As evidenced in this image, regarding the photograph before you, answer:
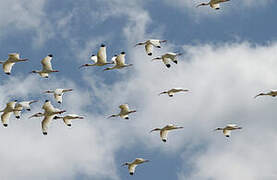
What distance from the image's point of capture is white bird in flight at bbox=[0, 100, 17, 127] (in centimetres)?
6819

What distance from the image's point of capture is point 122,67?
64.8 meters

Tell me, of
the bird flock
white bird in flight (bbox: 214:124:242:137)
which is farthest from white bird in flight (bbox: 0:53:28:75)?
white bird in flight (bbox: 214:124:242:137)

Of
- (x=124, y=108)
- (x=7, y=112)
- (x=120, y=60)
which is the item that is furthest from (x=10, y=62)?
(x=124, y=108)

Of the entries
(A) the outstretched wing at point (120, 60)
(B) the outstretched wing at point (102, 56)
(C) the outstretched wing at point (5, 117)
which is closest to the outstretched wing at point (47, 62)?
(B) the outstretched wing at point (102, 56)

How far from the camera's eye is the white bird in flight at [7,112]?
68.2m

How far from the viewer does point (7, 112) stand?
68812 millimetres

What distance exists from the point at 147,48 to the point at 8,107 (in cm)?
1161

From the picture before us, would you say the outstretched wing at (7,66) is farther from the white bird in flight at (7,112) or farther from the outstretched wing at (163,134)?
the outstretched wing at (163,134)

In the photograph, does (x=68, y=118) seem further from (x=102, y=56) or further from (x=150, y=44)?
(x=150, y=44)

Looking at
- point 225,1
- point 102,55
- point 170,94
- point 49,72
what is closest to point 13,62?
point 49,72

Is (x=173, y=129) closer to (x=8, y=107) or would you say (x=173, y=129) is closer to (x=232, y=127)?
→ (x=232, y=127)

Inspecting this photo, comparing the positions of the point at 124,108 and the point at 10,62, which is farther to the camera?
the point at 10,62

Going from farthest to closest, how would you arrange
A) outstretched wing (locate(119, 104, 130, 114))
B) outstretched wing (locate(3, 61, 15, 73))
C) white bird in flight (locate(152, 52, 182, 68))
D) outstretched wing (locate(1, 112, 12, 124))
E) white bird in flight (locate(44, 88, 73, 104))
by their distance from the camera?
outstretched wing (locate(1, 112, 12, 124)), white bird in flight (locate(44, 88, 73, 104)), outstretched wing (locate(3, 61, 15, 73)), outstretched wing (locate(119, 104, 130, 114)), white bird in flight (locate(152, 52, 182, 68))

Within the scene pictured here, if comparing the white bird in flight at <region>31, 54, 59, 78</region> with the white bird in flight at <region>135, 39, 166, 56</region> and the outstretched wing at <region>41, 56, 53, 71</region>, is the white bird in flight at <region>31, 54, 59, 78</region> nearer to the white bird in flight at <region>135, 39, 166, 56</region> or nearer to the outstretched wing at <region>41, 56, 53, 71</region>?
the outstretched wing at <region>41, 56, 53, 71</region>
